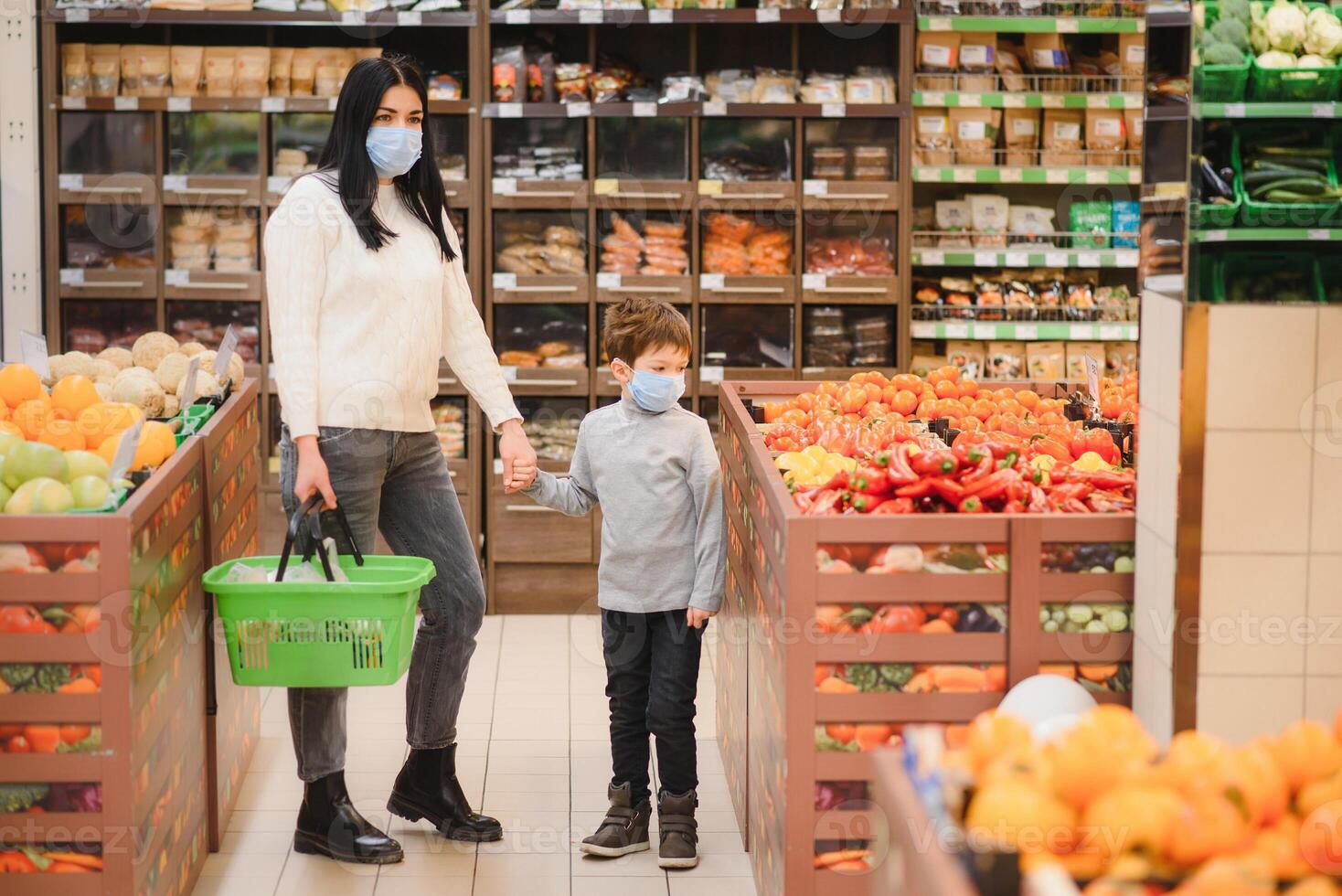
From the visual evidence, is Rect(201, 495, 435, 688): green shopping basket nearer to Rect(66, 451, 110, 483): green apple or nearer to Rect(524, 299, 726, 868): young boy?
Rect(66, 451, 110, 483): green apple

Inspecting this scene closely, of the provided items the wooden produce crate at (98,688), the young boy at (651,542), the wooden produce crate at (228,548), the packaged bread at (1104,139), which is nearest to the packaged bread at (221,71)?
the wooden produce crate at (228,548)

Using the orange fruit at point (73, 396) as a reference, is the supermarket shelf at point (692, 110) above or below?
above

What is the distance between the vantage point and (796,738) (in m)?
2.65

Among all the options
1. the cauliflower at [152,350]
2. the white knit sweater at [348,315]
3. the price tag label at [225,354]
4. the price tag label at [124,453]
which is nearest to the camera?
the price tag label at [124,453]

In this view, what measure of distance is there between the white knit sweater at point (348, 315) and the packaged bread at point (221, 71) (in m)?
2.77

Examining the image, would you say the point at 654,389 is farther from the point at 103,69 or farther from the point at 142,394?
the point at 103,69

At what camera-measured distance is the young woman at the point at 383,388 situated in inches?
126

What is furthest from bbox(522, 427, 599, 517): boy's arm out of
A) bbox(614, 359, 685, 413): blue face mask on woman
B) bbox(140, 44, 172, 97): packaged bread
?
bbox(140, 44, 172, 97): packaged bread

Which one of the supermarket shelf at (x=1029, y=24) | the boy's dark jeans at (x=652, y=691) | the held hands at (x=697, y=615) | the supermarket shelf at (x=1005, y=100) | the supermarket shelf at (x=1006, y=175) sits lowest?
the boy's dark jeans at (x=652, y=691)

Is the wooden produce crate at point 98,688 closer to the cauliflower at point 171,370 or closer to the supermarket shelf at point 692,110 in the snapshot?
the cauliflower at point 171,370

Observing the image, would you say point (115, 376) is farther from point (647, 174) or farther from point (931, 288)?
point (931, 288)

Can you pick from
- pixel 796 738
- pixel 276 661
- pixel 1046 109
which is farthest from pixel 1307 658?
pixel 1046 109

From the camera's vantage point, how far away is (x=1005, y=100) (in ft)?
19.4

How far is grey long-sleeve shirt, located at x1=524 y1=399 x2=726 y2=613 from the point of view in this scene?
3438 millimetres
